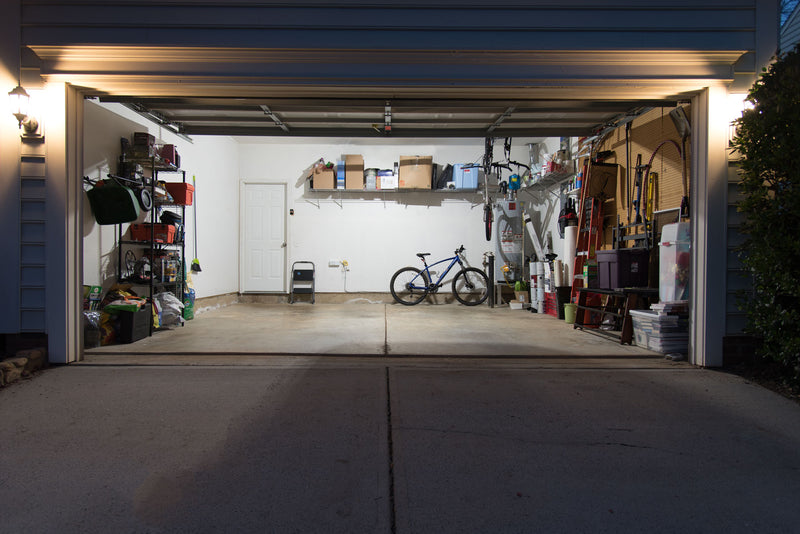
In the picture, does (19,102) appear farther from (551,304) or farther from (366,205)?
(551,304)

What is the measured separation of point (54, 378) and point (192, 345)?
3.64ft

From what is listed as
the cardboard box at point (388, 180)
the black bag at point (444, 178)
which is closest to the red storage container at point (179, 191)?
the cardboard box at point (388, 180)

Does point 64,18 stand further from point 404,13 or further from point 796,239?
point 796,239

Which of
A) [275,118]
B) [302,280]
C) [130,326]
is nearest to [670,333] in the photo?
[275,118]

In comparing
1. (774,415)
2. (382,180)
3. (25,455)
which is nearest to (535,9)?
(774,415)

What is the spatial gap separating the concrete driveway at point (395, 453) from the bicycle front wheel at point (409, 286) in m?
4.65

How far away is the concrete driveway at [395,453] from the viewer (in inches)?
53.0

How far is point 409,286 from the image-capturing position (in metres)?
7.54

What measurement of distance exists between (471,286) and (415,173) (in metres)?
2.27

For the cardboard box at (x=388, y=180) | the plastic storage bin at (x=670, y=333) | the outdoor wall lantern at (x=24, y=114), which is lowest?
the plastic storage bin at (x=670, y=333)

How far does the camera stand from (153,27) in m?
2.97

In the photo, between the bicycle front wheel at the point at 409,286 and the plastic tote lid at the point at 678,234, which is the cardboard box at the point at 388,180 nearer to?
the bicycle front wheel at the point at 409,286

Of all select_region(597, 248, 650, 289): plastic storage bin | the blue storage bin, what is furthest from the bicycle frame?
select_region(597, 248, 650, 289): plastic storage bin

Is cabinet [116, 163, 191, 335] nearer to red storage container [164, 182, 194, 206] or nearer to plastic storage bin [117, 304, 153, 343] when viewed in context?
red storage container [164, 182, 194, 206]
